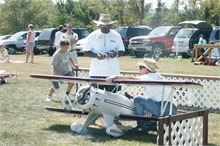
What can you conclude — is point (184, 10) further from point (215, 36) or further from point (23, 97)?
point (23, 97)

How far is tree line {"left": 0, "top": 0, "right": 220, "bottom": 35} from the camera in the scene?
5269cm

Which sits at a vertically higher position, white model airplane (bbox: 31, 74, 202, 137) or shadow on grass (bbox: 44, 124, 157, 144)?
white model airplane (bbox: 31, 74, 202, 137)

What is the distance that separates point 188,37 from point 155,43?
1852 mm

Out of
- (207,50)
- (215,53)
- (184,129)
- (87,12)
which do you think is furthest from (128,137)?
(87,12)

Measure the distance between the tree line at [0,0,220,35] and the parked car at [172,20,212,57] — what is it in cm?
1910

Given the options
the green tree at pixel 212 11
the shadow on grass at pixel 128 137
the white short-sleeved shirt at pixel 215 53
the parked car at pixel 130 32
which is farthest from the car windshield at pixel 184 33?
the shadow on grass at pixel 128 137

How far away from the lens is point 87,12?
53344mm

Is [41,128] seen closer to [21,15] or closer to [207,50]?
[207,50]

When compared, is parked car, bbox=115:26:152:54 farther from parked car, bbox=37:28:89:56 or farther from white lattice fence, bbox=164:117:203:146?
white lattice fence, bbox=164:117:203:146

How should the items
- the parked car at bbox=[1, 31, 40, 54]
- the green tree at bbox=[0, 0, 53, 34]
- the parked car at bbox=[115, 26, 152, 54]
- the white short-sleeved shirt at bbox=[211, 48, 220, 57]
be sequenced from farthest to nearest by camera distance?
the green tree at bbox=[0, 0, 53, 34] < the parked car at bbox=[1, 31, 40, 54] < the parked car at bbox=[115, 26, 152, 54] < the white short-sleeved shirt at bbox=[211, 48, 220, 57]

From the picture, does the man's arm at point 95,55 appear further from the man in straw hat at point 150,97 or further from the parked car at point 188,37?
the parked car at point 188,37

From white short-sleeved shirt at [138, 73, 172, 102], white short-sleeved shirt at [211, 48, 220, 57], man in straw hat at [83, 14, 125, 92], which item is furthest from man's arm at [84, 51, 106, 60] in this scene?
white short-sleeved shirt at [211, 48, 220, 57]

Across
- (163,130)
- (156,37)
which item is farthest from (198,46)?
(163,130)

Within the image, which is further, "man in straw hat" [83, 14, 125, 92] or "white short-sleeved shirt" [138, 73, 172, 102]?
"man in straw hat" [83, 14, 125, 92]
